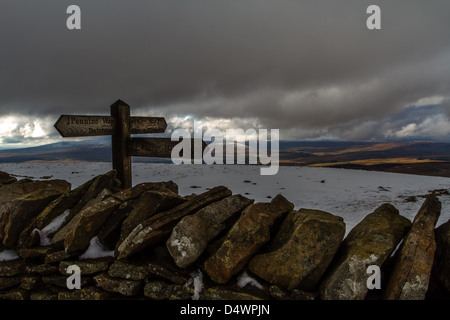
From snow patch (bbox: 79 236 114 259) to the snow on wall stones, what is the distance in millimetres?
16

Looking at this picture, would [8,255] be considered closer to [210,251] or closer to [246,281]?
[210,251]

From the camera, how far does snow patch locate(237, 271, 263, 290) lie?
3441 mm

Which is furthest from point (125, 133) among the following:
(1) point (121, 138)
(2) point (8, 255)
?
(2) point (8, 255)

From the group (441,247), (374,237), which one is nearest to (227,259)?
(374,237)

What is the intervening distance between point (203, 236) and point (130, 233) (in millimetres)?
1174

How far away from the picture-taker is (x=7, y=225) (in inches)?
192

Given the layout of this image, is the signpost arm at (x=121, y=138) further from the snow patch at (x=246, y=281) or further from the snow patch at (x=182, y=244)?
the snow patch at (x=246, y=281)

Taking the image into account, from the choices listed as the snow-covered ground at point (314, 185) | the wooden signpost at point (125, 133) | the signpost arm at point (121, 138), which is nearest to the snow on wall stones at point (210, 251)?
the wooden signpost at point (125, 133)

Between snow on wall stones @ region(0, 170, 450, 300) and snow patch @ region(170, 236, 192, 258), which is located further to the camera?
snow patch @ region(170, 236, 192, 258)

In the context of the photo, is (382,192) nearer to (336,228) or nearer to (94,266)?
(336,228)

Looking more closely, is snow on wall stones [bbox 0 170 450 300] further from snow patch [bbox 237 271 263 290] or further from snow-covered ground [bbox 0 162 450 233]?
snow-covered ground [bbox 0 162 450 233]

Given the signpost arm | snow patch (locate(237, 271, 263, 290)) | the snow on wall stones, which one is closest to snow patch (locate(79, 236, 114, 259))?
the snow on wall stones

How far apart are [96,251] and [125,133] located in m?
2.99
